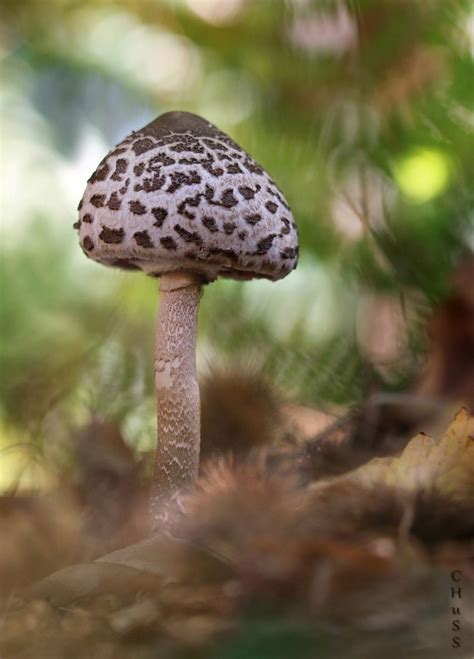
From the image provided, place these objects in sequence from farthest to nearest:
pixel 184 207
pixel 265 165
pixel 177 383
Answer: pixel 265 165 < pixel 177 383 < pixel 184 207

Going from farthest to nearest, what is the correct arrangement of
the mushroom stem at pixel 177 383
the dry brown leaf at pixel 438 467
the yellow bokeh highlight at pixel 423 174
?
the yellow bokeh highlight at pixel 423 174 < the mushroom stem at pixel 177 383 < the dry brown leaf at pixel 438 467

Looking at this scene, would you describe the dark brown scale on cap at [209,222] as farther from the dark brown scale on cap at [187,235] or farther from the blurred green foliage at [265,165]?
the blurred green foliage at [265,165]

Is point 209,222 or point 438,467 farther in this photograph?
point 209,222

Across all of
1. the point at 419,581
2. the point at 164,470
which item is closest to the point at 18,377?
the point at 164,470

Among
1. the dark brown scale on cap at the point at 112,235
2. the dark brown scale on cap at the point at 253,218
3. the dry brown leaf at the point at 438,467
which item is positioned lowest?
the dry brown leaf at the point at 438,467

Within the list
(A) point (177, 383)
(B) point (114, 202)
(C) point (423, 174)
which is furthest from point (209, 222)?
(C) point (423, 174)

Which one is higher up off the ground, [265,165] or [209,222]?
[265,165]

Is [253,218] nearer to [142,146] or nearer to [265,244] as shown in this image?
[265,244]

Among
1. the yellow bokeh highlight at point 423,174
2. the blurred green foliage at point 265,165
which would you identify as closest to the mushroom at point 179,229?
the blurred green foliage at point 265,165
